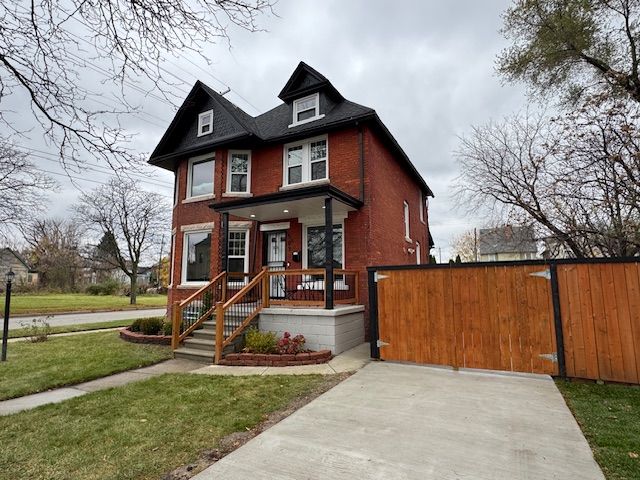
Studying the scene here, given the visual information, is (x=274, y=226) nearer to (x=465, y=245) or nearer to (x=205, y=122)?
(x=205, y=122)

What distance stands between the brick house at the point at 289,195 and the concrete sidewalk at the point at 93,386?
234 cm

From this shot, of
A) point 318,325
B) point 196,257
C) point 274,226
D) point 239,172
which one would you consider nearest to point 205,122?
point 239,172

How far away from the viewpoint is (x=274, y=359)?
7203 millimetres

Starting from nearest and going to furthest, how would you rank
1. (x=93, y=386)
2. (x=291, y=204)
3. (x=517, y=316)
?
(x=93, y=386) < (x=517, y=316) < (x=291, y=204)

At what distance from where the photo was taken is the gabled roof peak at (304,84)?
11781 mm

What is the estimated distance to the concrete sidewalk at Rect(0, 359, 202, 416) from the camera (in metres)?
5.10

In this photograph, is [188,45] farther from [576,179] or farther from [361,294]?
[576,179]

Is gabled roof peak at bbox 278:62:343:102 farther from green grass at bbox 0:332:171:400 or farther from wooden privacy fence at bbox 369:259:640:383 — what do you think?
green grass at bbox 0:332:171:400

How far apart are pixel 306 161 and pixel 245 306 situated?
5.37m

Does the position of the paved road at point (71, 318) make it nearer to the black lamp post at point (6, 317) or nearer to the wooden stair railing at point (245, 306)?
the black lamp post at point (6, 317)

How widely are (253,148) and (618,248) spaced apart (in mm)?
12326

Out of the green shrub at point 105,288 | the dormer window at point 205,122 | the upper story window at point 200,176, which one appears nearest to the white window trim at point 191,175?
the upper story window at point 200,176

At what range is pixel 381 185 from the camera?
37.0 ft

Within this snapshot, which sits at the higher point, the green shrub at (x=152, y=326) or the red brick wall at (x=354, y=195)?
the red brick wall at (x=354, y=195)
